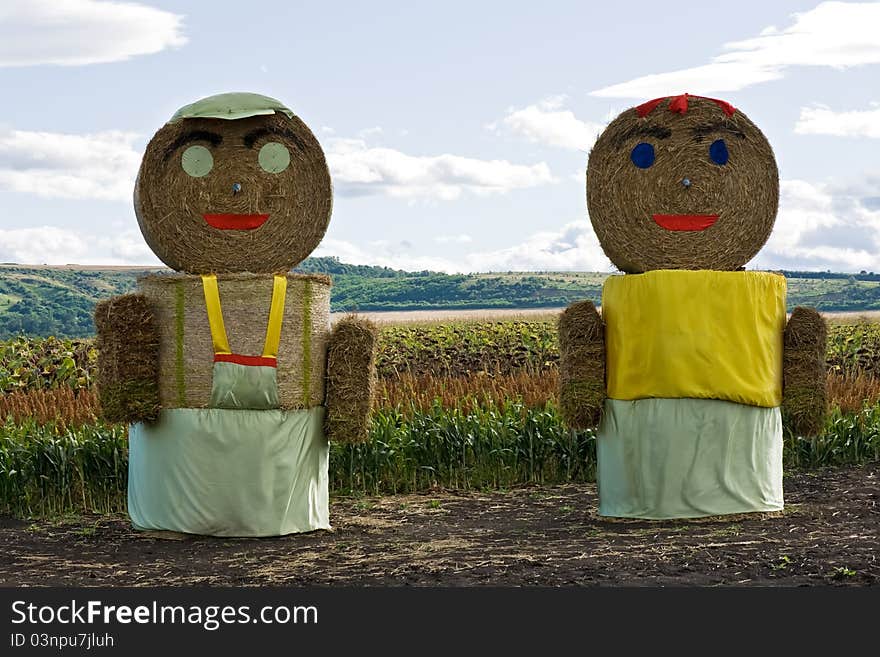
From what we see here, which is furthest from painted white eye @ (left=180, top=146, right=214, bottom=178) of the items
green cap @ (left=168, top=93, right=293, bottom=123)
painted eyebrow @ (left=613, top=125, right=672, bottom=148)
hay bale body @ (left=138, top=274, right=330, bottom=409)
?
painted eyebrow @ (left=613, top=125, right=672, bottom=148)

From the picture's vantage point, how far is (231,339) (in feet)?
29.8

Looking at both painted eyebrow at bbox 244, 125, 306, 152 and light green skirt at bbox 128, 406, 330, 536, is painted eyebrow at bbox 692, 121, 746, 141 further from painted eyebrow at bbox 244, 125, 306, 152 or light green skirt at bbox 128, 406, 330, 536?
light green skirt at bbox 128, 406, 330, 536

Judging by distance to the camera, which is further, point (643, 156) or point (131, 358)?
point (643, 156)

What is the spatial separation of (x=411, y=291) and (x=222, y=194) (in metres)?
70.1

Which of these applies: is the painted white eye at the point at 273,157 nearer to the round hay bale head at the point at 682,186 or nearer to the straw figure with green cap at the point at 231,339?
the straw figure with green cap at the point at 231,339

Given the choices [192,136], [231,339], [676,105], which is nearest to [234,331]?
[231,339]

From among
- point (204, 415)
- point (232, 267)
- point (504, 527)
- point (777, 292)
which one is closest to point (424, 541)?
point (504, 527)

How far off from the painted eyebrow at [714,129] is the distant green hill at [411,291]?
5597 cm

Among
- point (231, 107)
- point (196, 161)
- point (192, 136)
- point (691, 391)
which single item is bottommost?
point (691, 391)

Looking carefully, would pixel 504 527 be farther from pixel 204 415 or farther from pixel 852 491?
pixel 852 491

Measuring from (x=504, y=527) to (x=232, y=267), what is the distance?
300cm

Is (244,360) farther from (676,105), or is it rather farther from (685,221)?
(676,105)

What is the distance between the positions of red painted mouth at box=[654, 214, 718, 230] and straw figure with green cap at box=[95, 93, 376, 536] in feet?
8.16

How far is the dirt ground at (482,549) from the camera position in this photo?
25.3ft
